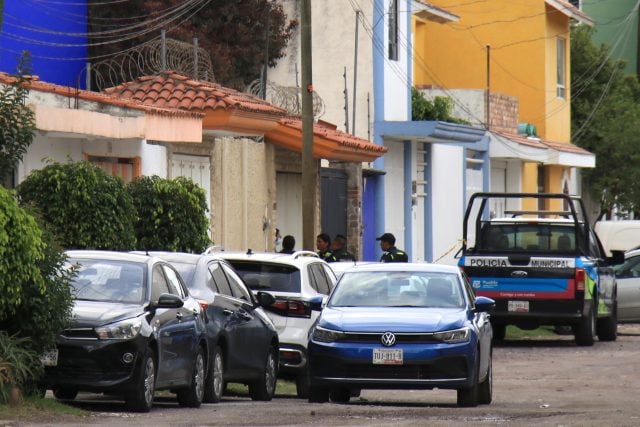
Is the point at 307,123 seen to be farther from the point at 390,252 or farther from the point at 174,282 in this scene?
the point at 174,282

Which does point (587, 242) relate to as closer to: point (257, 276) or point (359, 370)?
point (257, 276)

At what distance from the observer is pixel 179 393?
Answer: 16797 millimetres

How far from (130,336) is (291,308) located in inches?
176

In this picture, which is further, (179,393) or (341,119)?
(341,119)

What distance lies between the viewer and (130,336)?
15.3m

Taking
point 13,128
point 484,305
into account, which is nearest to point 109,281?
point 13,128

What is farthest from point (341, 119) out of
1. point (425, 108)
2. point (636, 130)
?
point (636, 130)

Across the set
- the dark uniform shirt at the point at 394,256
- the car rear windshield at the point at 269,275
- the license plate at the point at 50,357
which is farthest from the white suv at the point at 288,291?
the dark uniform shirt at the point at 394,256

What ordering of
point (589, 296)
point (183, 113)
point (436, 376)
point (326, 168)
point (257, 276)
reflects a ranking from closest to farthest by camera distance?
point (436, 376)
point (257, 276)
point (183, 113)
point (589, 296)
point (326, 168)

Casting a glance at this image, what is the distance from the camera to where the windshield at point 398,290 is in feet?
58.0

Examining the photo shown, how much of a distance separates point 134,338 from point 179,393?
1.68 metres

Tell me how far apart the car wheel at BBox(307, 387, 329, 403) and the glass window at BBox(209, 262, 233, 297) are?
167 cm

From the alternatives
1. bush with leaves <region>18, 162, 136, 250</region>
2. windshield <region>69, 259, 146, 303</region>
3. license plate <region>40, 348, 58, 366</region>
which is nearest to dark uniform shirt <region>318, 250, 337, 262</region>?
bush with leaves <region>18, 162, 136, 250</region>

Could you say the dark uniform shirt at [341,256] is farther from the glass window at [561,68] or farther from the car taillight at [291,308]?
the glass window at [561,68]
